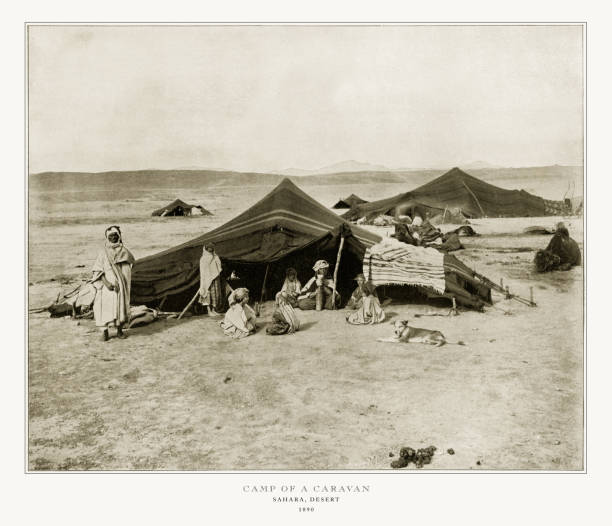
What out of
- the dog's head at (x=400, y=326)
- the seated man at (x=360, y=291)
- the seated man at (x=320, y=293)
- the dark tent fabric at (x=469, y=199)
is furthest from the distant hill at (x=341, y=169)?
the dog's head at (x=400, y=326)

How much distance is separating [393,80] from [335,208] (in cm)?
202

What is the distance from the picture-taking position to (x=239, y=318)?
892 centimetres

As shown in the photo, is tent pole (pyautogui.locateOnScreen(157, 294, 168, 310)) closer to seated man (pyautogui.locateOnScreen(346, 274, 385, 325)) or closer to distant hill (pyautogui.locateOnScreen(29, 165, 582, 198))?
distant hill (pyautogui.locateOnScreen(29, 165, 582, 198))

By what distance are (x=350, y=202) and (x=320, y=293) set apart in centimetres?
153

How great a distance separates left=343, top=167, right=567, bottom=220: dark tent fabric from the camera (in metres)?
9.59

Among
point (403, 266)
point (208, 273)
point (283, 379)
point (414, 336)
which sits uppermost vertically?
point (403, 266)

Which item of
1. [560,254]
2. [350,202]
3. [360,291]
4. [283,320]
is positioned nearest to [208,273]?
[283,320]

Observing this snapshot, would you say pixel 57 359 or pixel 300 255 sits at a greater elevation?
pixel 300 255

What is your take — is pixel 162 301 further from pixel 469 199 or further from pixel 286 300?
pixel 469 199

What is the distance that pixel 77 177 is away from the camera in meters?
9.00

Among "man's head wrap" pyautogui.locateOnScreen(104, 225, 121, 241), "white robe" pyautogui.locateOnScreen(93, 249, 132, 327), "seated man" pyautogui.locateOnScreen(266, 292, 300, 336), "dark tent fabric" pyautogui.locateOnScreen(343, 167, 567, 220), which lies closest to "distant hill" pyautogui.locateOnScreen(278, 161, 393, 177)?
"dark tent fabric" pyautogui.locateOnScreen(343, 167, 567, 220)

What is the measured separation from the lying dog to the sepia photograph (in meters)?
0.03

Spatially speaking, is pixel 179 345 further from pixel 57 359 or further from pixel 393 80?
pixel 393 80

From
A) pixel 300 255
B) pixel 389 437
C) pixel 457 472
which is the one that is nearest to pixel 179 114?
pixel 300 255
